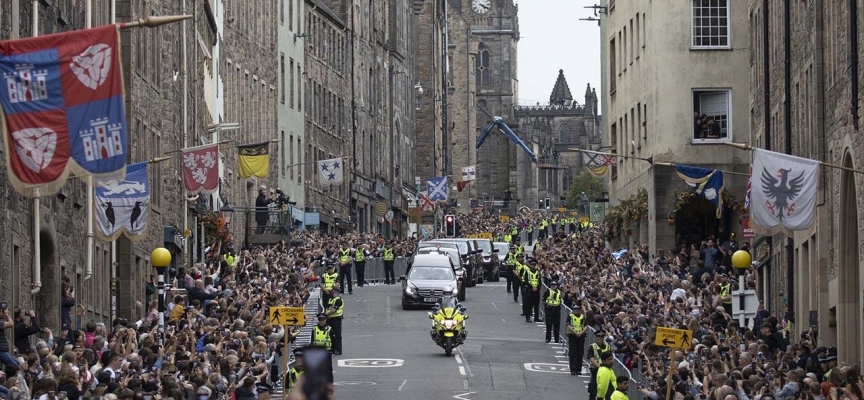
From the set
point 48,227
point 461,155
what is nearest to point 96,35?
point 48,227

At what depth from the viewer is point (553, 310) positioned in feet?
143

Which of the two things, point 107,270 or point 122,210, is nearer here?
point 122,210

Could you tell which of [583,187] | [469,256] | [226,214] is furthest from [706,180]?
[583,187]

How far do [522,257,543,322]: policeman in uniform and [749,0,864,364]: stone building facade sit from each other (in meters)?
6.72

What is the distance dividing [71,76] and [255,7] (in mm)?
53120

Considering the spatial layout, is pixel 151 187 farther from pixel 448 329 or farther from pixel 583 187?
pixel 583 187

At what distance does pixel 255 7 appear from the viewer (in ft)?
240

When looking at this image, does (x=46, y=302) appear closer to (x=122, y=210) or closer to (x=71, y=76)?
(x=122, y=210)

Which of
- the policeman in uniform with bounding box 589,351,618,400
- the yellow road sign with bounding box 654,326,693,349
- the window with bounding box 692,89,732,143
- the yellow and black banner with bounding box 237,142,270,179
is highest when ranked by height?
the window with bounding box 692,89,732,143

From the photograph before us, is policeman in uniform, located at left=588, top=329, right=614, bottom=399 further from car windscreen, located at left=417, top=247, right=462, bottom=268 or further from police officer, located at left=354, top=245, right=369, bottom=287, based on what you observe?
police officer, located at left=354, top=245, right=369, bottom=287

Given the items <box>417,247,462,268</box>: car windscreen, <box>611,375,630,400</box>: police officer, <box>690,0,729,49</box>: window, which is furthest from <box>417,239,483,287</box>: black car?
<box>611,375,630,400</box>: police officer

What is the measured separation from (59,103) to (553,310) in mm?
24233

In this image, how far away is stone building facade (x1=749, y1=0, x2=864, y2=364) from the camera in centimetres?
3241

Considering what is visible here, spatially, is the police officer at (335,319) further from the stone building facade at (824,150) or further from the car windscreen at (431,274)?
the car windscreen at (431,274)
